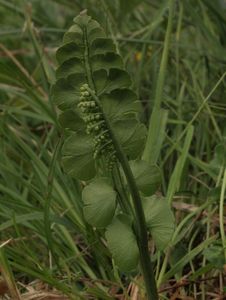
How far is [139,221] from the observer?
0.81 metres

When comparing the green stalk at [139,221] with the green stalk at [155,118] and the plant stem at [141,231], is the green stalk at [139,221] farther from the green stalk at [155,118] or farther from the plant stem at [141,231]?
the green stalk at [155,118]

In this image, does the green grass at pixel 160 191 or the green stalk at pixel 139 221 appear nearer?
the green stalk at pixel 139 221

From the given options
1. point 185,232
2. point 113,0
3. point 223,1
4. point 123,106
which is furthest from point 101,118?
point 113,0

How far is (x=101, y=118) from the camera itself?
2.51 ft

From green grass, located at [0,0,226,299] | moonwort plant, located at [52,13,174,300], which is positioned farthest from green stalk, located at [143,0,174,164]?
moonwort plant, located at [52,13,174,300]

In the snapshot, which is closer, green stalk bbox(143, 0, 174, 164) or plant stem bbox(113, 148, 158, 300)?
plant stem bbox(113, 148, 158, 300)

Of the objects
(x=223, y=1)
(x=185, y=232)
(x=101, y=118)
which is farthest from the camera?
(x=223, y=1)

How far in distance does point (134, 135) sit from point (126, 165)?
4cm

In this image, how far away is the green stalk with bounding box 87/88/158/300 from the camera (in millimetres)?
768

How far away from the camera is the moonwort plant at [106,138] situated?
767 millimetres

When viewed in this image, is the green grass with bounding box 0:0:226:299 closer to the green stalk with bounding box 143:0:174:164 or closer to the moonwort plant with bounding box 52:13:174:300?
the green stalk with bounding box 143:0:174:164

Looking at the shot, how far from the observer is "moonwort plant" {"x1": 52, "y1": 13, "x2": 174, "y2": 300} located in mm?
767

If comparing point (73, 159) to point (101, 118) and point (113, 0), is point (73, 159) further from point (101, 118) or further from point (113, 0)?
point (113, 0)

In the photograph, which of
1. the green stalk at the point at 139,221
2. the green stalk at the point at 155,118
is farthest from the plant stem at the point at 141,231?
the green stalk at the point at 155,118
